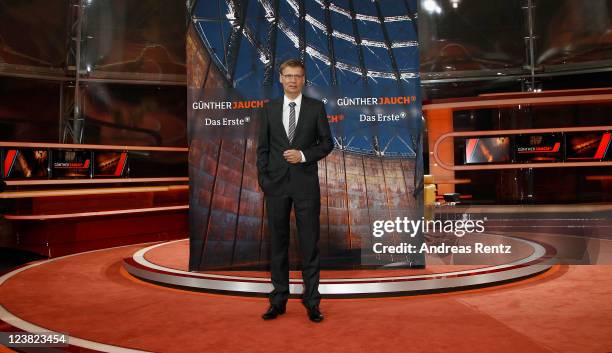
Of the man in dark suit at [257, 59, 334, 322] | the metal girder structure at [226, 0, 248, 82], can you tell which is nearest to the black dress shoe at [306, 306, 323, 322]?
the man in dark suit at [257, 59, 334, 322]

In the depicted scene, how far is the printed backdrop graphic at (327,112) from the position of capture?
386cm

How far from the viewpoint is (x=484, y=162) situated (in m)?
6.65

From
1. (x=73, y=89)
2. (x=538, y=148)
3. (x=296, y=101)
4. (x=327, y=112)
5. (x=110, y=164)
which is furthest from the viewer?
(x=73, y=89)

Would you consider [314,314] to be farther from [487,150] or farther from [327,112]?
[487,150]

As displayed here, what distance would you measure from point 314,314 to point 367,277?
37.1 inches

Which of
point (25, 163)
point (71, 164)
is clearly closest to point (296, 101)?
point (25, 163)

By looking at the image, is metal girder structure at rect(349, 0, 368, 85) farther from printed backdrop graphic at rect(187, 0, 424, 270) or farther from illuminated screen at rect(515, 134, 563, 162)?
illuminated screen at rect(515, 134, 563, 162)

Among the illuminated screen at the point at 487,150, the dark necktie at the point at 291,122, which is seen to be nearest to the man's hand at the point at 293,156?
the dark necktie at the point at 291,122

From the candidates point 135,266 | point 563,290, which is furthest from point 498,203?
point 135,266

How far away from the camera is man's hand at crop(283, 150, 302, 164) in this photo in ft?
9.07

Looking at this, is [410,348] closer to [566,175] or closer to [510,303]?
[510,303]

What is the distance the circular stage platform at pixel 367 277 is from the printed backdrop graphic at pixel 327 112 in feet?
0.70

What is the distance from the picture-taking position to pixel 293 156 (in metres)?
2.77

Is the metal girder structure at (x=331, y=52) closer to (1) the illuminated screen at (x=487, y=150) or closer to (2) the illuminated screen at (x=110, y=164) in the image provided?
(1) the illuminated screen at (x=487, y=150)
